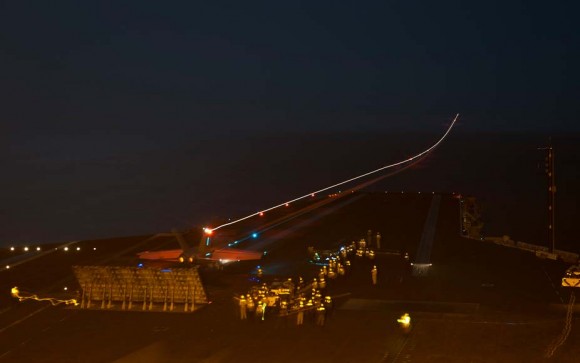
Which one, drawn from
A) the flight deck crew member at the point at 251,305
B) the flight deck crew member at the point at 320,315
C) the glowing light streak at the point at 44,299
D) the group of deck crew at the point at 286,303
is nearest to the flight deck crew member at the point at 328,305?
the group of deck crew at the point at 286,303

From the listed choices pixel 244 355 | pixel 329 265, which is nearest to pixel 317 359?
pixel 244 355

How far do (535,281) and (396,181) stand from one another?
78.8 m

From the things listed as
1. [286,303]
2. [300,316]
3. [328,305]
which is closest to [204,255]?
[286,303]

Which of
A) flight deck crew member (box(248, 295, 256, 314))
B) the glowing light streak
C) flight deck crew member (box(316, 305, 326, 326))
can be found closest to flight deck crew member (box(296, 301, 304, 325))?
flight deck crew member (box(316, 305, 326, 326))

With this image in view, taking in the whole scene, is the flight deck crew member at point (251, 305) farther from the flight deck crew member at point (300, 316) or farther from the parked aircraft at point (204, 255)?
the parked aircraft at point (204, 255)

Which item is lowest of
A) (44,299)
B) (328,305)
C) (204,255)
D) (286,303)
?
(328,305)

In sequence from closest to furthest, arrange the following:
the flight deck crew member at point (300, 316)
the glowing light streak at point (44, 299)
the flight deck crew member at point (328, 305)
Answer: the flight deck crew member at point (300, 316) < the flight deck crew member at point (328, 305) < the glowing light streak at point (44, 299)

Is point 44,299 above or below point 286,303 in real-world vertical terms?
above

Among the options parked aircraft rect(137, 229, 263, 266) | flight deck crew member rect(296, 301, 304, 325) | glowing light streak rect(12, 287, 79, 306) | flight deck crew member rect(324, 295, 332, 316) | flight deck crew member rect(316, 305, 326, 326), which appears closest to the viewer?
flight deck crew member rect(316, 305, 326, 326)

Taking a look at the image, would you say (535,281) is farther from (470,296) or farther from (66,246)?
(66,246)

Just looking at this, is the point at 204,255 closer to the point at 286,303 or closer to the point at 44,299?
the point at 44,299

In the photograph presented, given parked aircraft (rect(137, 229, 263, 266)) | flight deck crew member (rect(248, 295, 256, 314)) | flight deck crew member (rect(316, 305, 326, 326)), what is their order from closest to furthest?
flight deck crew member (rect(316, 305, 326, 326)) → flight deck crew member (rect(248, 295, 256, 314)) → parked aircraft (rect(137, 229, 263, 266))

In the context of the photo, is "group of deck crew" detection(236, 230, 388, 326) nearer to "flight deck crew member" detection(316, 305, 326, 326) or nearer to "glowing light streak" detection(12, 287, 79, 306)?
"flight deck crew member" detection(316, 305, 326, 326)

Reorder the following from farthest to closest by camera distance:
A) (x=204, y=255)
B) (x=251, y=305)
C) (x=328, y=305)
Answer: (x=204, y=255)
(x=328, y=305)
(x=251, y=305)
